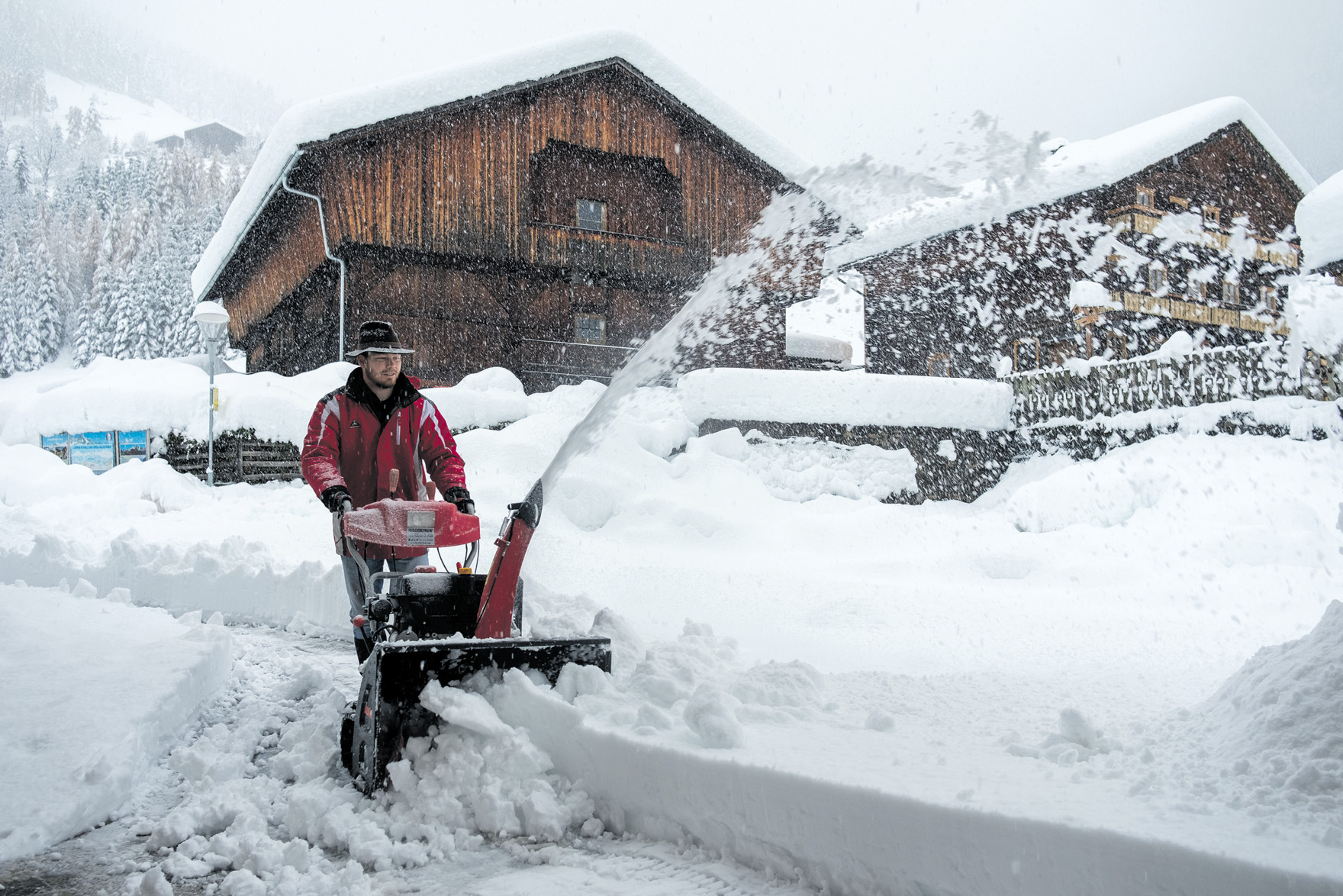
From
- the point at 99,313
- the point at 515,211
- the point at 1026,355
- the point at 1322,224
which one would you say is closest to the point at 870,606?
the point at 515,211

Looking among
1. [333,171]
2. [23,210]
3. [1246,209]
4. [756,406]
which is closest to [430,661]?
[756,406]

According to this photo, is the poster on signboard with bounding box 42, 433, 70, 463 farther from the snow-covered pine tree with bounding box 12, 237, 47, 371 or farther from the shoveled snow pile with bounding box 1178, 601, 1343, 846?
the snow-covered pine tree with bounding box 12, 237, 47, 371

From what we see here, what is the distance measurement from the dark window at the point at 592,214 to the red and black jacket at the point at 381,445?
14304mm

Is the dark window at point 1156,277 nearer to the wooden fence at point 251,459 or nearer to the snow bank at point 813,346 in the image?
the snow bank at point 813,346

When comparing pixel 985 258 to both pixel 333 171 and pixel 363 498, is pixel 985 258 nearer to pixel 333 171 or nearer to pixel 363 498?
pixel 333 171

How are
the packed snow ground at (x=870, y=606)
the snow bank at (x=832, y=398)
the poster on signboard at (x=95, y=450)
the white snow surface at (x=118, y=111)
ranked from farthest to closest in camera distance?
the white snow surface at (x=118, y=111) < the poster on signboard at (x=95, y=450) < the snow bank at (x=832, y=398) < the packed snow ground at (x=870, y=606)

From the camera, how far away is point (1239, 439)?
11156mm

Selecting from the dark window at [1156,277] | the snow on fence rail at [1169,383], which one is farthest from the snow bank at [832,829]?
the dark window at [1156,277]

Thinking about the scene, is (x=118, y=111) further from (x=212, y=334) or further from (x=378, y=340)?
(x=378, y=340)

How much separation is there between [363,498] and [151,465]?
1067 centimetres

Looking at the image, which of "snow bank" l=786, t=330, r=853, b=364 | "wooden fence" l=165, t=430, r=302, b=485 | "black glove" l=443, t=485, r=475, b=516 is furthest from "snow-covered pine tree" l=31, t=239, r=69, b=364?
"black glove" l=443, t=485, r=475, b=516

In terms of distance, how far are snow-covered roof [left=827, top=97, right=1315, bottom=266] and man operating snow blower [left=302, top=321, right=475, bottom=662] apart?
1440cm

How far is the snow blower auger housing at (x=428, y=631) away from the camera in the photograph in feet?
9.08

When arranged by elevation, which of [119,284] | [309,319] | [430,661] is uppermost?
[119,284]
